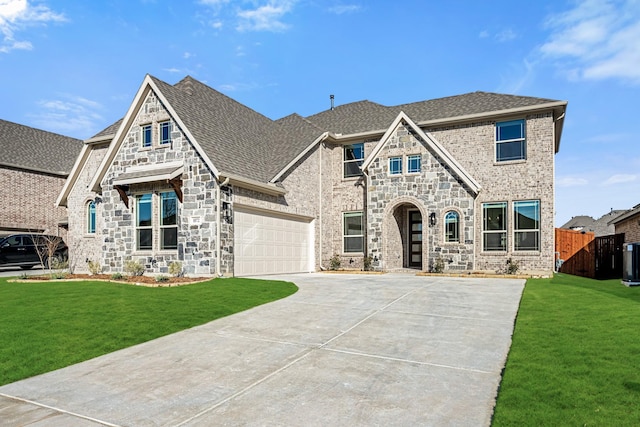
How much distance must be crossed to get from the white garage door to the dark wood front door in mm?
4848

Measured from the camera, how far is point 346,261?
20.2 m

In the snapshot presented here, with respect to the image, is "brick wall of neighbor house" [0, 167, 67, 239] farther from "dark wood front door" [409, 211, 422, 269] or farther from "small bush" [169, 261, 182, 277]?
"dark wood front door" [409, 211, 422, 269]

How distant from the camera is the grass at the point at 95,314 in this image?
6270mm

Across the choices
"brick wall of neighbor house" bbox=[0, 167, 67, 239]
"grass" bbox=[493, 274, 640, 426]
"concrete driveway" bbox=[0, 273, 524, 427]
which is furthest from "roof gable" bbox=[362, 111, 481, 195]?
"brick wall of neighbor house" bbox=[0, 167, 67, 239]

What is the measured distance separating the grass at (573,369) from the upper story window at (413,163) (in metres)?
10.0

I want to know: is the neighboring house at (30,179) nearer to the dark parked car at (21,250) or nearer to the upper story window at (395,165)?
the dark parked car at (21,250)

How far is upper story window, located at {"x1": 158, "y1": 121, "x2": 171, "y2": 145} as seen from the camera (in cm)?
1563

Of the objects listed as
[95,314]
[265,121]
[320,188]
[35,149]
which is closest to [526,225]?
[320,188]

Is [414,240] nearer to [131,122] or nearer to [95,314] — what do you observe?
[131,122]

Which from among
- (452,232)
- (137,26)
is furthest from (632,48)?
(137,26)

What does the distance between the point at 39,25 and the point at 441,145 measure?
1571cm

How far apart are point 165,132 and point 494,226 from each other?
1399 cm

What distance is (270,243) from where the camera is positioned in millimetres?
17047

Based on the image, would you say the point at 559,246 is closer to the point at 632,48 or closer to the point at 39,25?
the point at 632,48
